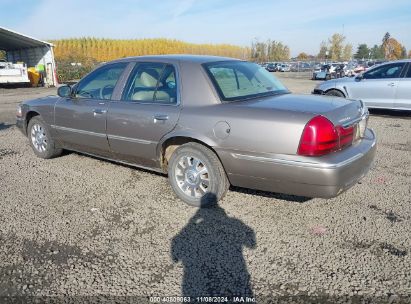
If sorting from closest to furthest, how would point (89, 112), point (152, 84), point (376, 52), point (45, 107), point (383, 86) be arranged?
point (152, 84), point (89, 112), point (45, 107), point (383, 86), point (376, 52)

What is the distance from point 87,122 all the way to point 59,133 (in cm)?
82

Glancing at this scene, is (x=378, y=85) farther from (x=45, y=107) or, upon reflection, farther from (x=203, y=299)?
(x=203, y=299)

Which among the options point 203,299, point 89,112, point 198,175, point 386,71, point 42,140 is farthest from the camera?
point 386,71

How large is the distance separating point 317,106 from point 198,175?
1430 mm

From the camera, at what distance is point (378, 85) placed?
9.89 meters

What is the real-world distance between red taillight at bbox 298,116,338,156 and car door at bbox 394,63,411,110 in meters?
7.38

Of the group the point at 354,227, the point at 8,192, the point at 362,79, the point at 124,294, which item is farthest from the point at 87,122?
the point at 362,79

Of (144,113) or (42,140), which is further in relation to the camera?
(42,140)

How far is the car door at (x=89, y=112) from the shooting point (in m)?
4.76

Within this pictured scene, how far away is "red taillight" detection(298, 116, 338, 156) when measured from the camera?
3.28 metres

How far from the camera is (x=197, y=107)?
391cm

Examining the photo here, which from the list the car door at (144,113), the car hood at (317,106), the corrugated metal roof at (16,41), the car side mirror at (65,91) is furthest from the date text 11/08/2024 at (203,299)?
the corrugated metal roof at (16,41)

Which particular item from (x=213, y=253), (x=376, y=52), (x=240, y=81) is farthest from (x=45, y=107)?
(x=376, y=52)

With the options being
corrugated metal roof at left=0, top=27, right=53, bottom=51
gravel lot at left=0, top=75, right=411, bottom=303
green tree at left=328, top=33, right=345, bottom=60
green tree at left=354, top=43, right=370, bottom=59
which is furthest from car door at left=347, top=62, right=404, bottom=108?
green tree at left=354, top=43, right=370, bottom=59
